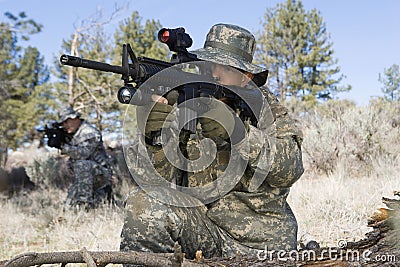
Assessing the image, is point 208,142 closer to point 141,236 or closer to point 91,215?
point 141,236

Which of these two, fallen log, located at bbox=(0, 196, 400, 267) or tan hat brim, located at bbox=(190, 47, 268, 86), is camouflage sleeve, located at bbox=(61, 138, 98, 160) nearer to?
tan hat brim, located at bbox=(190, 47, 268, 86)

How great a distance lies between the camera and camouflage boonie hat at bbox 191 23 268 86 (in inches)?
118

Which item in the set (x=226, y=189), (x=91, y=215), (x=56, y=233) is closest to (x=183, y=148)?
(x=226, y=189)

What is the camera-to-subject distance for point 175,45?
8.44ft

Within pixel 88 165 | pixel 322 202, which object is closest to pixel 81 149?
pixel 88 165

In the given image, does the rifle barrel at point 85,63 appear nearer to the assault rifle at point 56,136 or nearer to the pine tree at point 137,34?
the assault rifle at point 56,136

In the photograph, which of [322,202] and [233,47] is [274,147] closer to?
[233,47]

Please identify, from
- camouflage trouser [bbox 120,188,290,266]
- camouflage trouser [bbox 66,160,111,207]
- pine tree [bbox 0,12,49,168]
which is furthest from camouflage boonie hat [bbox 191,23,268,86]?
pine tree [bbox 0,12,49,168]

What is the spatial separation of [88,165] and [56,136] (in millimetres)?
880

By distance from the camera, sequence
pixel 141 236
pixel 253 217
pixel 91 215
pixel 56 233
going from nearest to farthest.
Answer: pixel 141 236, pixel 253 217, pixel 56 233, pixel 91 215

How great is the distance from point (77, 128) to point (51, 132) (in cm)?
47

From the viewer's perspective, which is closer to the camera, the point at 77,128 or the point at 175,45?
the point at 175,45

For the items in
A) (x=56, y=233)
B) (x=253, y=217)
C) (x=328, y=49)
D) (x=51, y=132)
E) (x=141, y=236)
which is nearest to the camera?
(x=141, y=236)

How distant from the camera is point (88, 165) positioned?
8.07m
